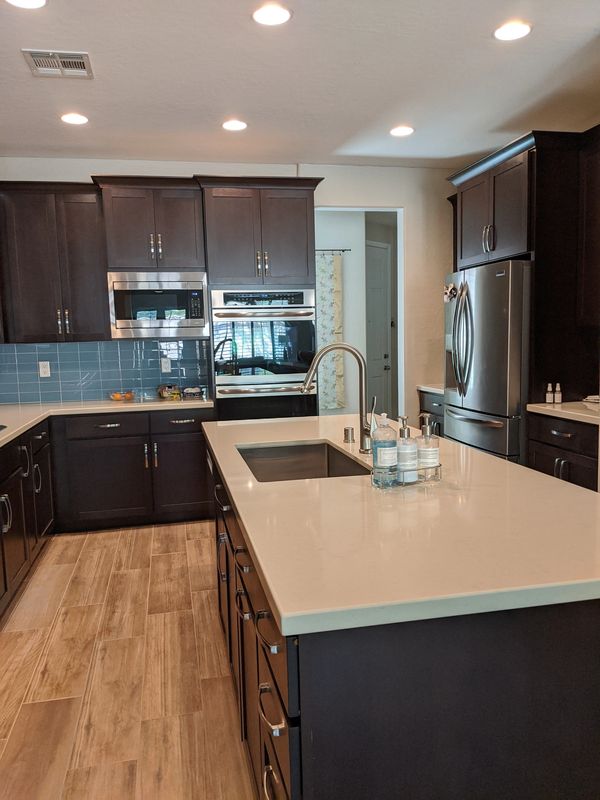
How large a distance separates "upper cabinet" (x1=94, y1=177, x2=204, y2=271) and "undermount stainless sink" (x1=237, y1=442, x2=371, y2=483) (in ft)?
7.40

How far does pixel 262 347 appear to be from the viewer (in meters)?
4.41

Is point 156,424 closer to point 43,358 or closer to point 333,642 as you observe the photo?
point 43,358

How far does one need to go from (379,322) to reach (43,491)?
4132mm

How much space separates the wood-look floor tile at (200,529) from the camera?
420 cm

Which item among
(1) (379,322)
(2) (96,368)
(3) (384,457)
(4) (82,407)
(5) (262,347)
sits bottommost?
(4) (82,407)

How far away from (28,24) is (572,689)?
2.97m

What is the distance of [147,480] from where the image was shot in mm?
4375

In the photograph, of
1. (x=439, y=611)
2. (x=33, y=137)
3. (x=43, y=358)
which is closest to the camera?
(x=439, y=611)

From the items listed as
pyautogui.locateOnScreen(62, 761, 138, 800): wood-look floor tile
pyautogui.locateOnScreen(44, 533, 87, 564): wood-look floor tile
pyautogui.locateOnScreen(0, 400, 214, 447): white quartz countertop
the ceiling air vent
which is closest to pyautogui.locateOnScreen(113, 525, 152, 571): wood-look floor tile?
pyautogui.locateOnScreen(44, 533, 87, 564): wood-look floor tile

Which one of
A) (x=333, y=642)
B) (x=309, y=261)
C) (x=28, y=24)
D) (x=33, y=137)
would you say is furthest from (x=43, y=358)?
(x=333, y=642)

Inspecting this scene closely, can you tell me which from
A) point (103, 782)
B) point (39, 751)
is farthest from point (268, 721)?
point (39, 751)

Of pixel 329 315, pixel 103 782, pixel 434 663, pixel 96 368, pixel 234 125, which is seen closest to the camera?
pixel 434 663

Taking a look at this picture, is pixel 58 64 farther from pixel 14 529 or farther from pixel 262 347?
pixel 14 529

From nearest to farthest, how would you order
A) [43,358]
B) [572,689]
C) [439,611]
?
1. [439,611]
2. [572,689]
3. [43,358]
